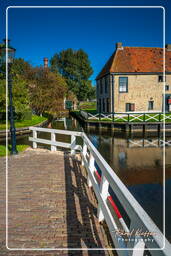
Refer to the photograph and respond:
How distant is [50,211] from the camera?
13.8 ft

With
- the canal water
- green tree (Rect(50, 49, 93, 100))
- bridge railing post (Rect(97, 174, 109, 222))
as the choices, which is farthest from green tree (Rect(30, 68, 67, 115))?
bridge railing post (Rect(97, 174, 109, 222))

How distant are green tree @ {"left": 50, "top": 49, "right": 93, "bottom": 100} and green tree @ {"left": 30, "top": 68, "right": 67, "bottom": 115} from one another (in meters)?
29.1

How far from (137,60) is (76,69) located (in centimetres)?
3599

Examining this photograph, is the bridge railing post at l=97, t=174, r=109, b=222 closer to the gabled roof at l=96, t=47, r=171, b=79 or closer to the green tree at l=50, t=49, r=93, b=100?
the gabled roof at l=96, t=47, r=171, b=79

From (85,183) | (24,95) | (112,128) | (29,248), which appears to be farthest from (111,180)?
(24,95)

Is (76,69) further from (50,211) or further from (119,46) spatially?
(50,211)

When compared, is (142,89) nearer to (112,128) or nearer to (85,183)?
(112,128)

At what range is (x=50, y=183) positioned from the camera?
575 centimetres

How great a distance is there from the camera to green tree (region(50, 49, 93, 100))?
64.1 m

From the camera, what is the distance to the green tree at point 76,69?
210 feet

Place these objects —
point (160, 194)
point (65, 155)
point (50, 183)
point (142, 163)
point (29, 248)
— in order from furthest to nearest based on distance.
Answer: point (142, 163) < point (65, 155) < point (160, 194) < point (50, 183) < point (29, 248)

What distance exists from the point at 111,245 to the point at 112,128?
2182cm

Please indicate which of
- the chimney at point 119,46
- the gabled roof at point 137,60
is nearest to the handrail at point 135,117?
the gabled roof at point 137,60

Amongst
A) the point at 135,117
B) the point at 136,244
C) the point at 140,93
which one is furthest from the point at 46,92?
the point at 136,244
